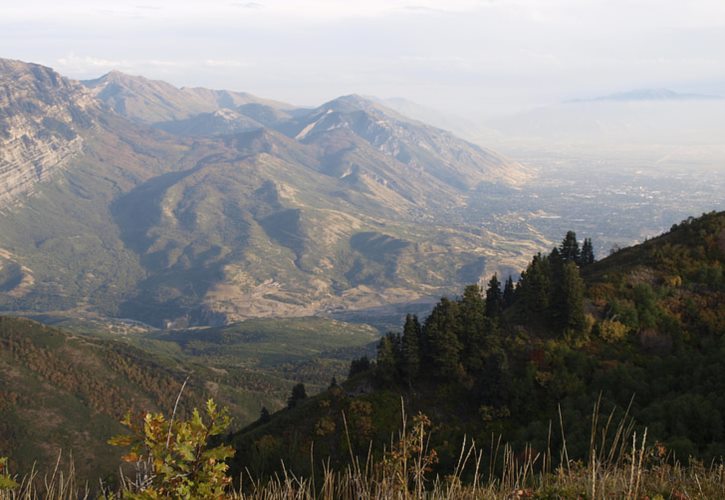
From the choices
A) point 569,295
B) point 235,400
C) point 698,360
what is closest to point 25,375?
point 235,400

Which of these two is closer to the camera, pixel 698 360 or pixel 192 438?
pixel 192 438

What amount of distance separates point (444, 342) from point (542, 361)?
8285 mm

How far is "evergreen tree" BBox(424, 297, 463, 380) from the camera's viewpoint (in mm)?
46750

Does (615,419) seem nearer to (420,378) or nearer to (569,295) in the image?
(569,295)

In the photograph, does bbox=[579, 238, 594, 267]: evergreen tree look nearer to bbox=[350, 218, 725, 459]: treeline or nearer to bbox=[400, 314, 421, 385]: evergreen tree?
bbox=[350, 218, 725, 459]: treeline

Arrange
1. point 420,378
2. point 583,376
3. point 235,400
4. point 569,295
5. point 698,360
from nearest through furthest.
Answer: point 698,360 → point 583,376 → point 569,295 → point 420,378 → point 235,400

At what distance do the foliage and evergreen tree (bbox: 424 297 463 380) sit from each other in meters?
42.0

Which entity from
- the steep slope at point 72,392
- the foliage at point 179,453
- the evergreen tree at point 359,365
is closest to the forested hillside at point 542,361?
the evergreen tree at point 359,365

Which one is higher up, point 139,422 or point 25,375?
point 139,422

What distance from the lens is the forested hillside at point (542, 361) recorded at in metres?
37.1

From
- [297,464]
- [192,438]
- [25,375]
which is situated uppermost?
[192,438]

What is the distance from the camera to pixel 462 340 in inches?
1881

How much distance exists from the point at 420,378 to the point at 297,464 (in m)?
15.0

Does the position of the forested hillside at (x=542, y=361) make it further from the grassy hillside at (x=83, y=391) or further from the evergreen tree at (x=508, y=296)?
the grassy hillside at (x=83, y=391)
